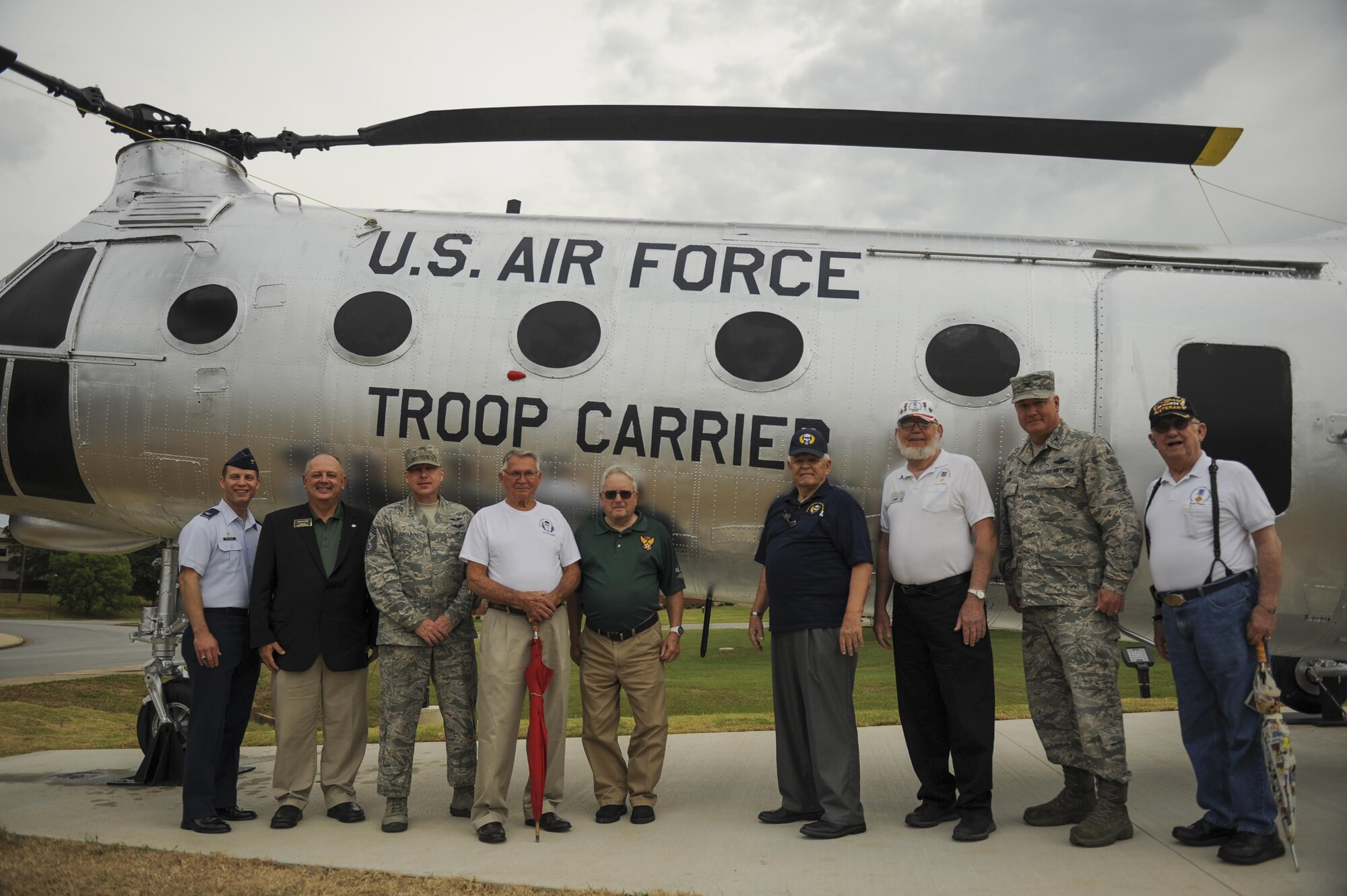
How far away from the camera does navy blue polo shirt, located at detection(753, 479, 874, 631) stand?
5012 mm

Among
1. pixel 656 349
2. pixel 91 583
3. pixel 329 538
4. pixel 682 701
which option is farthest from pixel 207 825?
pixel 91 583

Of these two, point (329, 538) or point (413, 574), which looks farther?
point (329, 538)

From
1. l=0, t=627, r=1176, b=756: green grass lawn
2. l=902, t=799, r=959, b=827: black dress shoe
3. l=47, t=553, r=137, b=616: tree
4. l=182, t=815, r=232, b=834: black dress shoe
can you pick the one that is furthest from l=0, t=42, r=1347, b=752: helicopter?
l=47, t=553, r=137, b=616: tree

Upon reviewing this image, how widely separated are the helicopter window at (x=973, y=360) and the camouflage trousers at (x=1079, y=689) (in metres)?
1.51

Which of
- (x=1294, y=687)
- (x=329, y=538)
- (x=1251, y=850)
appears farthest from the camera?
(x=1294, y=687)

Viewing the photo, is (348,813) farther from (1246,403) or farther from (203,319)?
(1246,403)

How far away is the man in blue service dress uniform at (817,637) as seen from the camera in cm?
496

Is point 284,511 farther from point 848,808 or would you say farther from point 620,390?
point 848,808

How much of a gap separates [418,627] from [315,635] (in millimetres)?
628

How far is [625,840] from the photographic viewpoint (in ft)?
16.1

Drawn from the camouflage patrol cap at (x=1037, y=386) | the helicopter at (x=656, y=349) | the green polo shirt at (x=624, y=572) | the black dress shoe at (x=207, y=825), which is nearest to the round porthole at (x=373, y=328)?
the helicopter at (x=656, y=349)

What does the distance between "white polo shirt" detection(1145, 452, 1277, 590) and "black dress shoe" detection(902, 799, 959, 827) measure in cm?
168

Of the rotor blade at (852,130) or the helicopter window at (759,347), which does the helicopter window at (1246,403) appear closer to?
the rotor blade at (852,130)

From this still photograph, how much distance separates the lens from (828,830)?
4.91 metres
